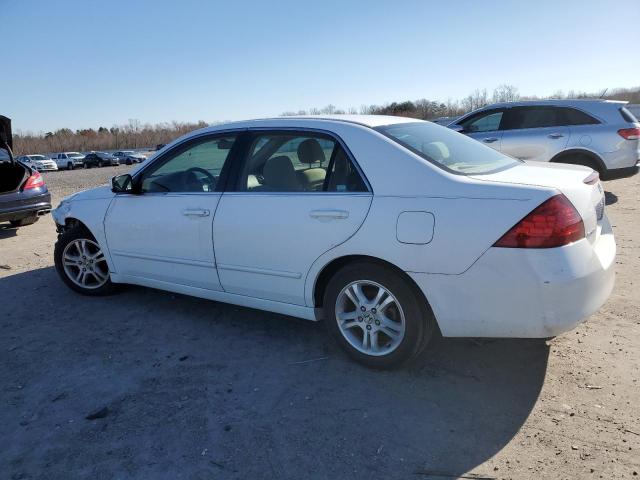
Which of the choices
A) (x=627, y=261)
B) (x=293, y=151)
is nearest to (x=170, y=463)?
(x=293, y=151)

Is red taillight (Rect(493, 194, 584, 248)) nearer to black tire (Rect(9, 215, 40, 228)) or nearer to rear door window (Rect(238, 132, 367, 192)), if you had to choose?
rear door window (Rect(238, 132, 367, 192))

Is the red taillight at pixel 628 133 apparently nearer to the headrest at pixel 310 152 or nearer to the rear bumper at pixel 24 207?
the headrest at pixel 310 152

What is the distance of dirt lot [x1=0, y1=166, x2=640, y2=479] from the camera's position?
241 cm

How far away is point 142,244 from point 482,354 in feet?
9.43

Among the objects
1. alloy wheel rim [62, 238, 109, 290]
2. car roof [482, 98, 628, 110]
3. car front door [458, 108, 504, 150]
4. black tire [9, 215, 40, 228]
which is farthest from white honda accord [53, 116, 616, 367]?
car roof [482, 98, 628, 110]

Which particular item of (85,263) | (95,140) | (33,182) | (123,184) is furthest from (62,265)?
(95,140)

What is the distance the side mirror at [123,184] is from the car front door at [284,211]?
1132 millimetres

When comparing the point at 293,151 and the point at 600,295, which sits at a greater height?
the point at 293,151

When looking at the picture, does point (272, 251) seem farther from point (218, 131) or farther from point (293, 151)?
point (218, 131)

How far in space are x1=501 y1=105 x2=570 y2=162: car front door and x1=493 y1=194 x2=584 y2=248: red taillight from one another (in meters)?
6.35

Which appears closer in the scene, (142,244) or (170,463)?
(170,463)

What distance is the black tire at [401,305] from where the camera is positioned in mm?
2992

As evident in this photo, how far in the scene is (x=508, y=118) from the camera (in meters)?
9.07

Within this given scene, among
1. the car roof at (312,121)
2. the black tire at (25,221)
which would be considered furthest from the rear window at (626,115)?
the black tire at (25,221)
